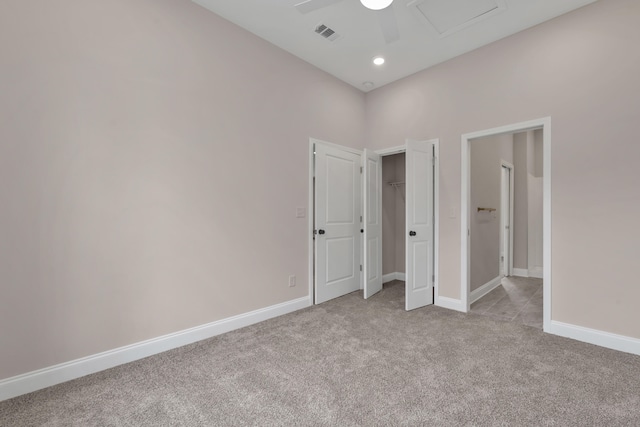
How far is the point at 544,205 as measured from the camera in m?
2.93

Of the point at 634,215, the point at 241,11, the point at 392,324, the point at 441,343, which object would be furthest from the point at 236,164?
the point at 634,215

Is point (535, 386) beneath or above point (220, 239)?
beneath

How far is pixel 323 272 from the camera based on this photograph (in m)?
3.81

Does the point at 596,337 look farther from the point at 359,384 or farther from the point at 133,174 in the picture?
the point at 133,174

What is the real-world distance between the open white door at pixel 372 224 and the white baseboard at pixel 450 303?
2.96ft

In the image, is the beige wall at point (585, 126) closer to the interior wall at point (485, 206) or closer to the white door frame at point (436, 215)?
the white door frame at point (436, 215)

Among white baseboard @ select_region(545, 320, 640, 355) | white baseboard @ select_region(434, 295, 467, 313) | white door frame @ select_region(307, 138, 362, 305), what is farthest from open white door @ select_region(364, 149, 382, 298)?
white baseboard @ select_region(545, 320, 640, 355)

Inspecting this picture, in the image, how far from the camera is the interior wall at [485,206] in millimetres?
3967

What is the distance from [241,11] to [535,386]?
154 inches

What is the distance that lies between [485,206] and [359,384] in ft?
11.5

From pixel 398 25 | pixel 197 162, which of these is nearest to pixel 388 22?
pixel 398 25

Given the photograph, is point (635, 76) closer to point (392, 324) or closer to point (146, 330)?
point (392, 324)

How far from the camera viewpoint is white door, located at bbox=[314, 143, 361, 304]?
377 centimetres

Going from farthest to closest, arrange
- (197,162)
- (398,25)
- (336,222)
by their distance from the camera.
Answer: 1. (336,222)
2. (398,25)
3. (197,162)
